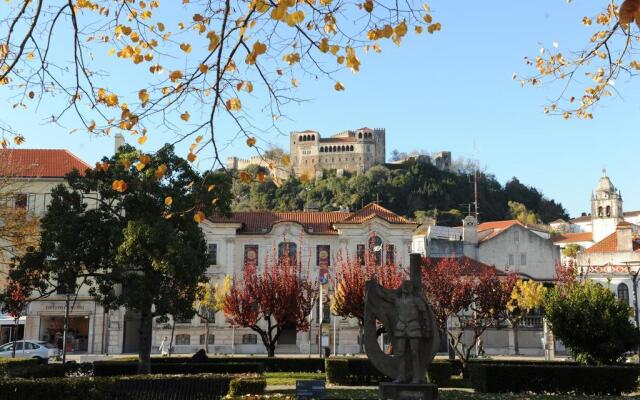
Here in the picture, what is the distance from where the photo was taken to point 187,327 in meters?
45.9

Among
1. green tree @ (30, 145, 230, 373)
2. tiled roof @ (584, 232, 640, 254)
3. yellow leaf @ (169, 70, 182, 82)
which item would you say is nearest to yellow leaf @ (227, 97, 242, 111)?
yellow leaf @ (169, 70, 182, 82)

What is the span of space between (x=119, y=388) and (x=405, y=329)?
296 inches

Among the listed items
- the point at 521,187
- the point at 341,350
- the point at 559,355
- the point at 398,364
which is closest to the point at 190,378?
the point at 398,364

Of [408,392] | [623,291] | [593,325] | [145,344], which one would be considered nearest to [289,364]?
[145,344]

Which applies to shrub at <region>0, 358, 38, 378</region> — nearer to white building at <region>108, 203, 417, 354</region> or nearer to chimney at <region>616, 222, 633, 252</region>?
white building at <region>108, 203, 417, 354</region>

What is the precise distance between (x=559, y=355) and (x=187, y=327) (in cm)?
2443

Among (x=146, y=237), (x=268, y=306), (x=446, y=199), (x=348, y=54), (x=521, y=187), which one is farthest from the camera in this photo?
(x=521, y=187)

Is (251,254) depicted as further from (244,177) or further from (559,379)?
(244,177)

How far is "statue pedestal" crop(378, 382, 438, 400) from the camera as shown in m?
14.9

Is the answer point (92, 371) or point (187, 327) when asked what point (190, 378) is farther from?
point (187, 327)

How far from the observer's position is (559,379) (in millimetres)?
20938

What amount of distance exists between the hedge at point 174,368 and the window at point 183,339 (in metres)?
20.0

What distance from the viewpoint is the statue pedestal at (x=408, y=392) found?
586 inches

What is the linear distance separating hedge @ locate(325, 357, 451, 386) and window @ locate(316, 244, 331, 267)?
21978mm
